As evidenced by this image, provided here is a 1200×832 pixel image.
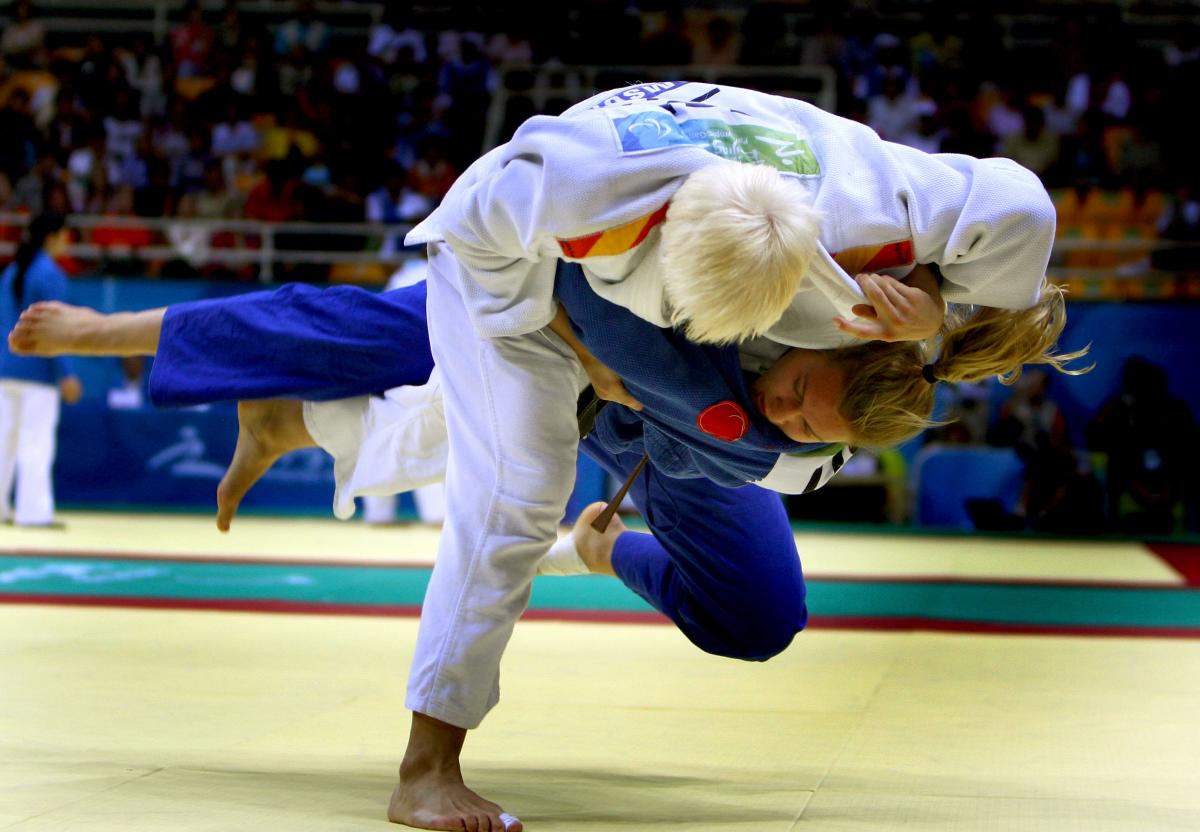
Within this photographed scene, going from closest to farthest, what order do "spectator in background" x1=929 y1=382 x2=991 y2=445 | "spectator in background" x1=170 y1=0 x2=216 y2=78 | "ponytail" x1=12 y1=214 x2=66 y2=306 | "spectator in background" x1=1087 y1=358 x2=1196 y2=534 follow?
"ponytail" x1=12 y1=214 x2=66 y2=306, "spectator in background" x1=1087 y1=358 x2=1196 y2=534, "spectator in background" x1=929 y1=382 x2=991 y2=445, "spectator in background" x1=170 y1=0 x2=216 y2=78

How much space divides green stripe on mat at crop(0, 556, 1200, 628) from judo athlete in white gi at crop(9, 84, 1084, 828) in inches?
101

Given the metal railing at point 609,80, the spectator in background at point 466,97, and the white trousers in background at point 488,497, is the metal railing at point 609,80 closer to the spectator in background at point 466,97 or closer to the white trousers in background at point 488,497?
the spectator in background at point 466,97

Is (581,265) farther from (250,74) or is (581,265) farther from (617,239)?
(250,74)

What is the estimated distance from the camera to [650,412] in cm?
220

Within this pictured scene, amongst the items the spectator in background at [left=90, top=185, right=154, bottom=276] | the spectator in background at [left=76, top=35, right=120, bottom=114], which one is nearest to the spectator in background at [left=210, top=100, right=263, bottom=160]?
the spectator in background at [left=90, top=185, right=154, bottom=276]

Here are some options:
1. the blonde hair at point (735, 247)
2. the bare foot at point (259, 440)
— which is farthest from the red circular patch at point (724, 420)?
the bare foot at point (259, 440)

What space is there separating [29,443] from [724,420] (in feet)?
18.6

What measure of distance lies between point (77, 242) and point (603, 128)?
8.72m

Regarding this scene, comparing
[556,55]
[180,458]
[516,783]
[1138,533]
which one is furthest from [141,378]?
[516,783]

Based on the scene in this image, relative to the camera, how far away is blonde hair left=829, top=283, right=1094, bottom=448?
1.98 meters

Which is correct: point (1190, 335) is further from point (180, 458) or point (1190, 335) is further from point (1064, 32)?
point (180, 458)

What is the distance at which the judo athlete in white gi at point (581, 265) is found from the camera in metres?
1.73

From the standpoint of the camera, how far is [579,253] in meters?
1.76

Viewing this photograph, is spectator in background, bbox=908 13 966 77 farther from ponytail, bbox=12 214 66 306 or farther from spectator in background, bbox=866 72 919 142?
ponytail, bbox=12 214 66 306
